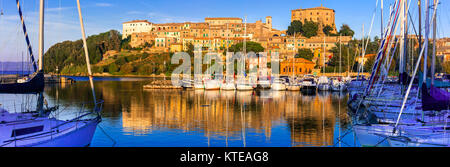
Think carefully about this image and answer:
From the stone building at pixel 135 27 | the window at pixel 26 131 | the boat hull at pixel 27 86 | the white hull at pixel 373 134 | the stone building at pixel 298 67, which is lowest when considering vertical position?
the white hull at pixel 373 134

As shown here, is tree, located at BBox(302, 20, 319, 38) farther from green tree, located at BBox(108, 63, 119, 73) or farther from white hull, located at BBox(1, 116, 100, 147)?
white hull, located at BBox(1, 116, 100, 147)

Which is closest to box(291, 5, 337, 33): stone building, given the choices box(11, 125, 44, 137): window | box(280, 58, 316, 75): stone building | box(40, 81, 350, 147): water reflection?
box(280, 58, 316, 75): stone building

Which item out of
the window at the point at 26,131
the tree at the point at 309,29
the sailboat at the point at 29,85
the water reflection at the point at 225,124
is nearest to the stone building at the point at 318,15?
the tree at the point at 309,29

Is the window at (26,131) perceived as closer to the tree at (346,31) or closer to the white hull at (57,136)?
the white hull at (57,136)

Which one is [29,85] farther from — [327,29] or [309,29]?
[327,29]

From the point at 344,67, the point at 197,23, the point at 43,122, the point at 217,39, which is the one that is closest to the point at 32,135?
Result: the point at 43,122

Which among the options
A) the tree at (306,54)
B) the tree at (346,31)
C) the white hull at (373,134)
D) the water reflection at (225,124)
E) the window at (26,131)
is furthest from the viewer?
the tree at (346,31)

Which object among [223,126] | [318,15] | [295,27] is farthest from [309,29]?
[223,126]

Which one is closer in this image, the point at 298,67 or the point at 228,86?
the point at 228,86

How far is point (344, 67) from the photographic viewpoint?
3248 inches

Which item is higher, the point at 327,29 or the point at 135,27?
the point at 135,27

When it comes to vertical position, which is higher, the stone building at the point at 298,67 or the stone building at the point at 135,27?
the stone building at the point at 135,27
